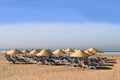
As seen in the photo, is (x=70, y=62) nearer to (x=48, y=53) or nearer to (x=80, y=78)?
(x=48, y=53)

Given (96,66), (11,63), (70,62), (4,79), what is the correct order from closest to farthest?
(4,79) → (96,66) → (70,62) → (11,63)

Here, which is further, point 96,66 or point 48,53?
point 48,53

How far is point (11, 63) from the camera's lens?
898 inches

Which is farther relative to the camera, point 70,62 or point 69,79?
point 70,62

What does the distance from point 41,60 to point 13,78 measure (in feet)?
28.1

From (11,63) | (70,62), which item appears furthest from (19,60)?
(70,62)

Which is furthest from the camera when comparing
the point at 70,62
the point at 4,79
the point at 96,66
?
the point at 70,62

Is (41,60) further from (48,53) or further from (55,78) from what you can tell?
(55,78)

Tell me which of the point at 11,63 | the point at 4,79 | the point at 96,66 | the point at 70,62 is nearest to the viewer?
the point at 4,79

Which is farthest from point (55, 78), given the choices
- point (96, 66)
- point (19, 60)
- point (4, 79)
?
point (19, 60)

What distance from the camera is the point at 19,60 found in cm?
2291

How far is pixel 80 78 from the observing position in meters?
14.0

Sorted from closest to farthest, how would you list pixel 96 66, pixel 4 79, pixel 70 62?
pixel 4 79 < pixel 96 66 < pixel 70 62

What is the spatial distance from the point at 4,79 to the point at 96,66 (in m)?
8.16
